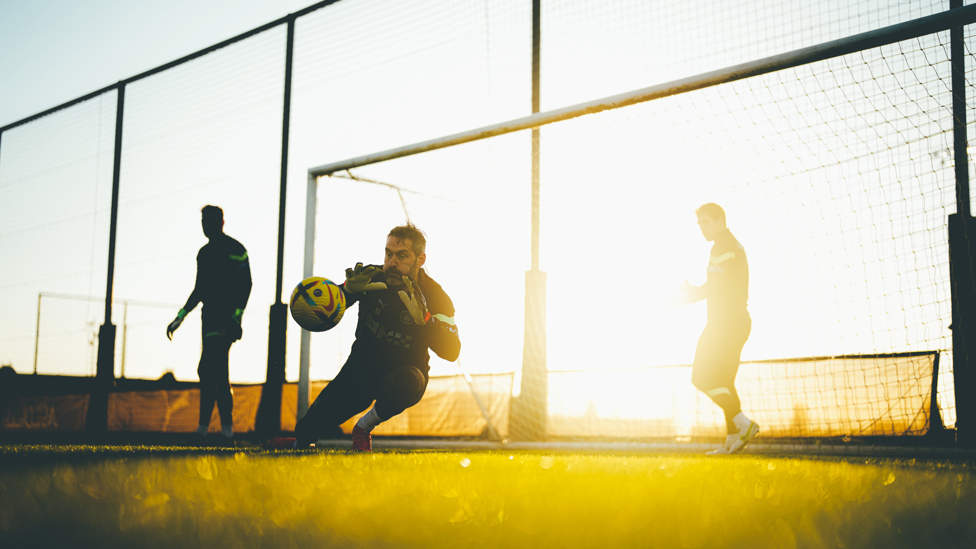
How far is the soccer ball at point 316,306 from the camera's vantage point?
10.7ft

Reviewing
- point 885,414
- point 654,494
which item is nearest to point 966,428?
point 885,414

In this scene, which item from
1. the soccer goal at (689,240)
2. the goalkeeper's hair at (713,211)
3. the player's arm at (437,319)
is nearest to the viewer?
the player's arm at (437,319)

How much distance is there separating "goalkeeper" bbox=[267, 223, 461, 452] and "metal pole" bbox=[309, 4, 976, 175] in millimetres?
1745

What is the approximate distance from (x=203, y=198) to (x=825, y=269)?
6555 mm

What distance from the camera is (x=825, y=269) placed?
Result: 4.32 meters

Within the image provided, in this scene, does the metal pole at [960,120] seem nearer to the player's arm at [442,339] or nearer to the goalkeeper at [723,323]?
the goalkeeper at [723,323]

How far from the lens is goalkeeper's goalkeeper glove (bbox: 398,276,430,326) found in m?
3.31

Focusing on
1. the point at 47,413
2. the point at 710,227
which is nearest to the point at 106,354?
the point at 47,413

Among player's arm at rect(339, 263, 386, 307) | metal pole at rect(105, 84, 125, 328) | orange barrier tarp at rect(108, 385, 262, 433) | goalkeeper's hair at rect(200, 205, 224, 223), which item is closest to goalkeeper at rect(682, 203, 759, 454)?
player's arm at rect(339, 263, 386, 307)

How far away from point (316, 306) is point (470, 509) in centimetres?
212

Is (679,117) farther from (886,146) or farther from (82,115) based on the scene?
(82,115)

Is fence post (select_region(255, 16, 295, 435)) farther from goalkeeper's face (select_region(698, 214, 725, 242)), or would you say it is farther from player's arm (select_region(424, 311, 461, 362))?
goalkeeper's face (select_region(698, 214, 725, 242))

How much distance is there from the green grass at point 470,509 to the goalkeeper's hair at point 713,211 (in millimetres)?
2421

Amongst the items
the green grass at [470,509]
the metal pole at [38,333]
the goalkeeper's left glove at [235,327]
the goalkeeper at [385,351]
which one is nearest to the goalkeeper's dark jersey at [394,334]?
the goalkeeper at [385,351]
